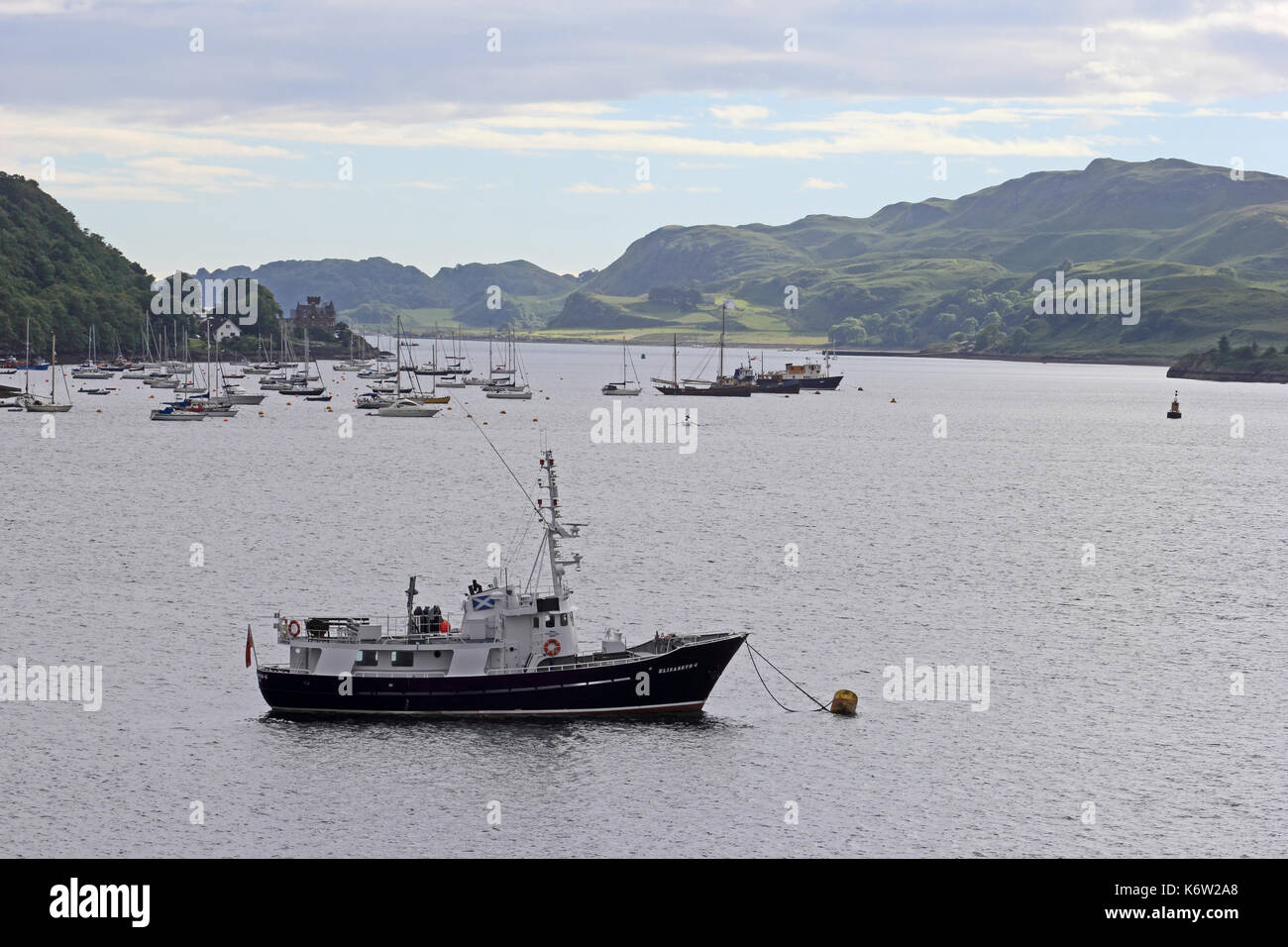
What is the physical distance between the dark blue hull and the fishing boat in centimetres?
5

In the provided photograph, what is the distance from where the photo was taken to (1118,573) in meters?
116

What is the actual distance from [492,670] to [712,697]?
479 inches

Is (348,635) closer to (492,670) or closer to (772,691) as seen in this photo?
(492,670)

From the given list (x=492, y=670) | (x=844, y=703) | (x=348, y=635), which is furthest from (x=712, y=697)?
(x=348, y=635)

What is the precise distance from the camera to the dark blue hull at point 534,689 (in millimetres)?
67625

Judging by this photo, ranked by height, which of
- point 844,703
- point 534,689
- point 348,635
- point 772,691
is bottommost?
point 772,691

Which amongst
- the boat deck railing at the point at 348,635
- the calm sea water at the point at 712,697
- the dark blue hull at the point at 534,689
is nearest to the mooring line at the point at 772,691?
the calm sea water at the point at 712,697

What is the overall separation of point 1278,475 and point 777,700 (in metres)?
149

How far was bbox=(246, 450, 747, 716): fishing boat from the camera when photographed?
67750mm

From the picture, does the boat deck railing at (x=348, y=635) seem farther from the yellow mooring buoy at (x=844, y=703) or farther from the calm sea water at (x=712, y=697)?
the yellow mooring buoy at (x=844, y=703)

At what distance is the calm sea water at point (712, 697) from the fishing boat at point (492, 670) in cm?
125

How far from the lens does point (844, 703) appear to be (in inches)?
2793

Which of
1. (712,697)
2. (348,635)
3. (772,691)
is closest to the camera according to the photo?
(348,635)

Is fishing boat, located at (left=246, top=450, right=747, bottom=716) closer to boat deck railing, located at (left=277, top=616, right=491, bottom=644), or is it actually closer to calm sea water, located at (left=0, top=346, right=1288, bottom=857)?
boat deck railing, located at (left=277, top=616, right=491, bottom=644)
